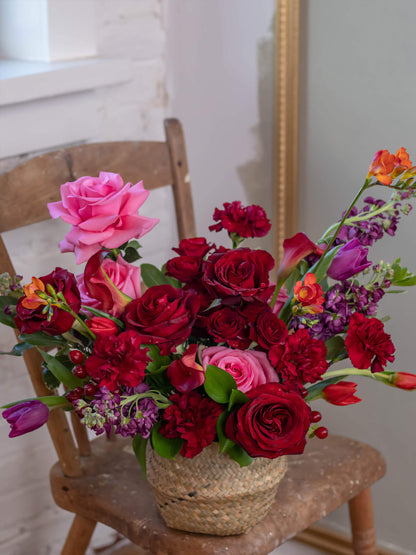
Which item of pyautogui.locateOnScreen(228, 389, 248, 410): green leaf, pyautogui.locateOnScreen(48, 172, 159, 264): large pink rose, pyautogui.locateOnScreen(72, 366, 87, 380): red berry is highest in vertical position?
pyautogui.locateOnScreen(48, 172, 159, 264): large pink rose

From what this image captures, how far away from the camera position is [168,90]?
1.34 m

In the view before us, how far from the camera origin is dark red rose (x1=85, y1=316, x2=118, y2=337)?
2.25ft

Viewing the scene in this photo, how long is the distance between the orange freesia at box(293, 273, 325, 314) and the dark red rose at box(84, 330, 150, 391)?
15 cm

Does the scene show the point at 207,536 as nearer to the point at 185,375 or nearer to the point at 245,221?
the point at 185,375

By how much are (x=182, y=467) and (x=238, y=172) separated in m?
0.69

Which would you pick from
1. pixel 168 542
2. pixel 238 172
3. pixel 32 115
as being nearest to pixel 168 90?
pixel 238 172

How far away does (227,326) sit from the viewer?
2.30ft

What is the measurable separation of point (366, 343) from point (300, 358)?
7 centimetres

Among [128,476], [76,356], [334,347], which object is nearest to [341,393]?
[334,347]

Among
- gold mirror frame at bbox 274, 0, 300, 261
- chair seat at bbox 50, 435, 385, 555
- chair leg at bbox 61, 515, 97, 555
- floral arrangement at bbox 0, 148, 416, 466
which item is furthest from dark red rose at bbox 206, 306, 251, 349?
gold mirror frame at bbox 274, 0, 300, 261

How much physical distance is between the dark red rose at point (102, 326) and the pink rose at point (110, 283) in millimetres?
26

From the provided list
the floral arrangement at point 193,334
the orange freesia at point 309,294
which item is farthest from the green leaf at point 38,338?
the orange freesia at point 309,294

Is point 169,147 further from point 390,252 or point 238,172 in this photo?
point 390,252

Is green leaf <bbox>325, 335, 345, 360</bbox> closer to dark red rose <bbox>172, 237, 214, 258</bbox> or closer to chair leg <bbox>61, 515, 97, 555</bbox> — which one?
dark red rose <bbox>172, 237, 214, 258</bbox>
